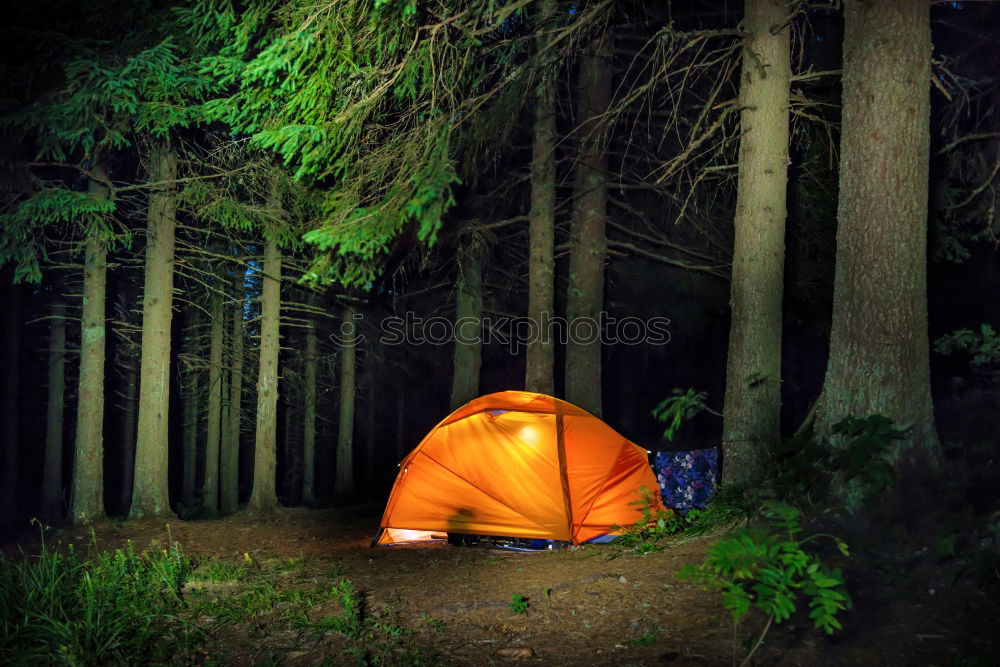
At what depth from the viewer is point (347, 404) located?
19.7 meters

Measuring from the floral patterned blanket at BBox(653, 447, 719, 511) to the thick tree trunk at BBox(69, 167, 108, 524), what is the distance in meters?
7.87

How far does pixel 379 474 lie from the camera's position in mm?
31516

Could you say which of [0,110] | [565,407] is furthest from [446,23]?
[0,110]

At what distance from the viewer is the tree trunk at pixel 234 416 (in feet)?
57.6

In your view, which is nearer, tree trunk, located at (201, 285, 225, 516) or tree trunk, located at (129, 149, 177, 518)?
tree trunk, located at (129, 149, 177, 518)

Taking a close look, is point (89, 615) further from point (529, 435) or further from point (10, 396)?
point (10, 396)

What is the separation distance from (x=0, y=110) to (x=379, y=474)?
80.5ft

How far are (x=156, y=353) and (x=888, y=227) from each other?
378 inches

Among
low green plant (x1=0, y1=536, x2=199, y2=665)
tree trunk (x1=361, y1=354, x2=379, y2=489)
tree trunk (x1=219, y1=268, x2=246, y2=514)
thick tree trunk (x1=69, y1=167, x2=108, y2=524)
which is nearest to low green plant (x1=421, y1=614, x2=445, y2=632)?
low green plant (x1=0, y1=536, x2=199, y2=665)

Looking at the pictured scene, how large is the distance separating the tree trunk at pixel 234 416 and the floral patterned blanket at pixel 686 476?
11.8m

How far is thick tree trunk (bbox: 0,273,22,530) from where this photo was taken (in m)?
19.3

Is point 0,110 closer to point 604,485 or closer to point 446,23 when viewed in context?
point 446,23

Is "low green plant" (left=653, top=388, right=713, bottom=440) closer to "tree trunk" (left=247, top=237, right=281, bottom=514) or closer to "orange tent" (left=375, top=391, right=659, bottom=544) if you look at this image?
"orange tent" (left=375, top=391, right=659, bottom=544)

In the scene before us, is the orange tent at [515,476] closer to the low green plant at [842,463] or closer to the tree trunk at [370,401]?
the low green plant at [842,463]
